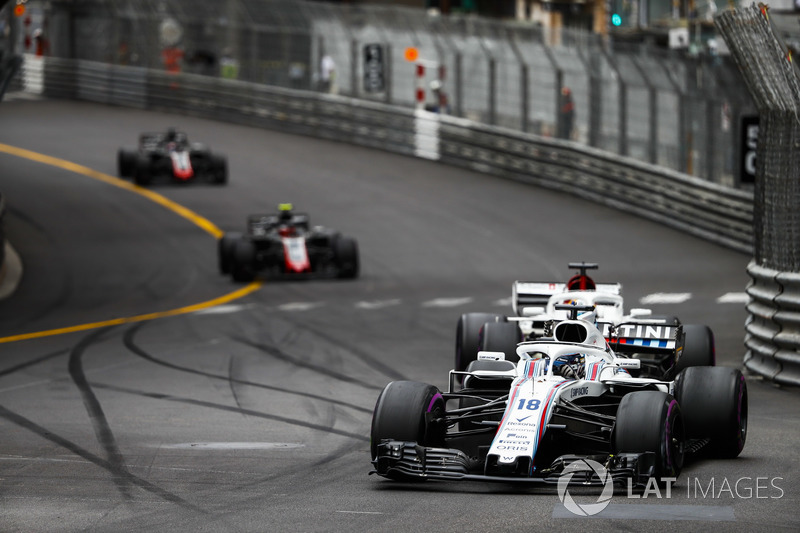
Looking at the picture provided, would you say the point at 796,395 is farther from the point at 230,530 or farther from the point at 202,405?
the point at 230,530

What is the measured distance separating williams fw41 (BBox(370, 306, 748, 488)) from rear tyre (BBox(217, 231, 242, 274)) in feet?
40.4

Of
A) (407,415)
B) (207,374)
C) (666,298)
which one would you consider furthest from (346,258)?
(407,415)

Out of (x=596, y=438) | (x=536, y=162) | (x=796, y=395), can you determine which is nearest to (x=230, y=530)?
(x=596, y=438)

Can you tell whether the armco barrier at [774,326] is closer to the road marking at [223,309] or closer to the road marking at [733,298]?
the road marking at [733,298]

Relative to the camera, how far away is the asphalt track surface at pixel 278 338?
945cm

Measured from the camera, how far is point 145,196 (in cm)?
3203

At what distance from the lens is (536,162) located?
3247cm

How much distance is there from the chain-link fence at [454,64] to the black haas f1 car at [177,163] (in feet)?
19.3

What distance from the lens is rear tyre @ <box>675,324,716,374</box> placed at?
43.9 ft

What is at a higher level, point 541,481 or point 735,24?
Result: point 735,24

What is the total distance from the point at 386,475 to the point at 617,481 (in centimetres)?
164

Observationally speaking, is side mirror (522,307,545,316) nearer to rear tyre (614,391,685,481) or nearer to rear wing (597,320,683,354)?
rear wing (597,320,683,354)

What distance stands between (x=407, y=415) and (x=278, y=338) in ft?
26.7

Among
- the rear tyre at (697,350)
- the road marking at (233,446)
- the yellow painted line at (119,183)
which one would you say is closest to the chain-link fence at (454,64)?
the yellow painted line at (119,183)
